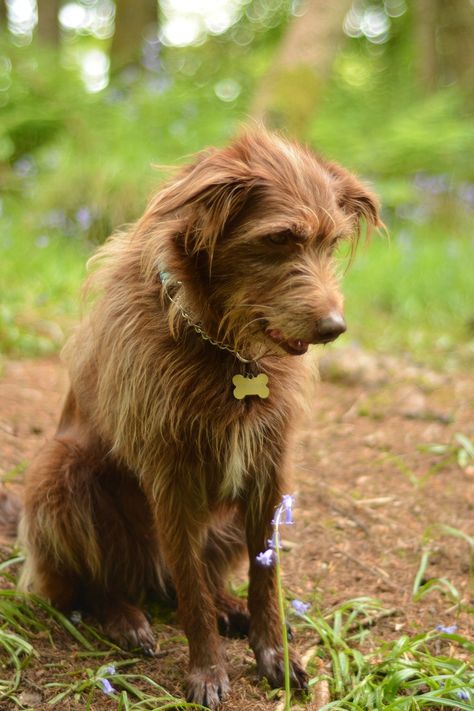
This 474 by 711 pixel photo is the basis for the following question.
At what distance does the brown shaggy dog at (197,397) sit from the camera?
88.4 inches

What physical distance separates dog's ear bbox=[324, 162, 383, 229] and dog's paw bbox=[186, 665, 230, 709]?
1528 millimetres

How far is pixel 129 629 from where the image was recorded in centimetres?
275

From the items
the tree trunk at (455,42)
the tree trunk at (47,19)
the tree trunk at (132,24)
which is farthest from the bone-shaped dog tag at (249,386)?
the tree trunk at (47,19)

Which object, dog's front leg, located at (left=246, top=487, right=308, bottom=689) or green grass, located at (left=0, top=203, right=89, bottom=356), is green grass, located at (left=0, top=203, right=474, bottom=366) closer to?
green grass, located at (left=0, top=203, right=89, bottom=356)

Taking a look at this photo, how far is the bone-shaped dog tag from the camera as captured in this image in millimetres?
2383

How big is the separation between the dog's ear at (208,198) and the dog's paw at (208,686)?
1.32 meters

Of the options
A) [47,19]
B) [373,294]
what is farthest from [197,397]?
[47,19]

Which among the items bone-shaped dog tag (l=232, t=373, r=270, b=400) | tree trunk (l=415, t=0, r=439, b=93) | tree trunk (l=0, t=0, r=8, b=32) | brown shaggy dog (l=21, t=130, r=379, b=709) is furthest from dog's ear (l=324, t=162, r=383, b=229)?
tree trunk (l=0, t=0, r=8, b=32)

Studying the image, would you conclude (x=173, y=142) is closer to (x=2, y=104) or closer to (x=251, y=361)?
(x=2, y=104)

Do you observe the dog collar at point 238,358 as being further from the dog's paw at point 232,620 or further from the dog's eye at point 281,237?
the dog's paw at point 232,620

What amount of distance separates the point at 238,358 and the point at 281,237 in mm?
408

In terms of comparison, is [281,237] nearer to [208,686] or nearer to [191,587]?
[191,587]

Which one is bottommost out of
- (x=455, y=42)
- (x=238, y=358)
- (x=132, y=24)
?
(x=238, y=358)

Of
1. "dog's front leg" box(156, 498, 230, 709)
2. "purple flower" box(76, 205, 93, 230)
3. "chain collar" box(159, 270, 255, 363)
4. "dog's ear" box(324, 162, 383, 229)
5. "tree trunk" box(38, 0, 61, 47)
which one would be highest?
"tree trunk" box(38, 0, 61, 47)
